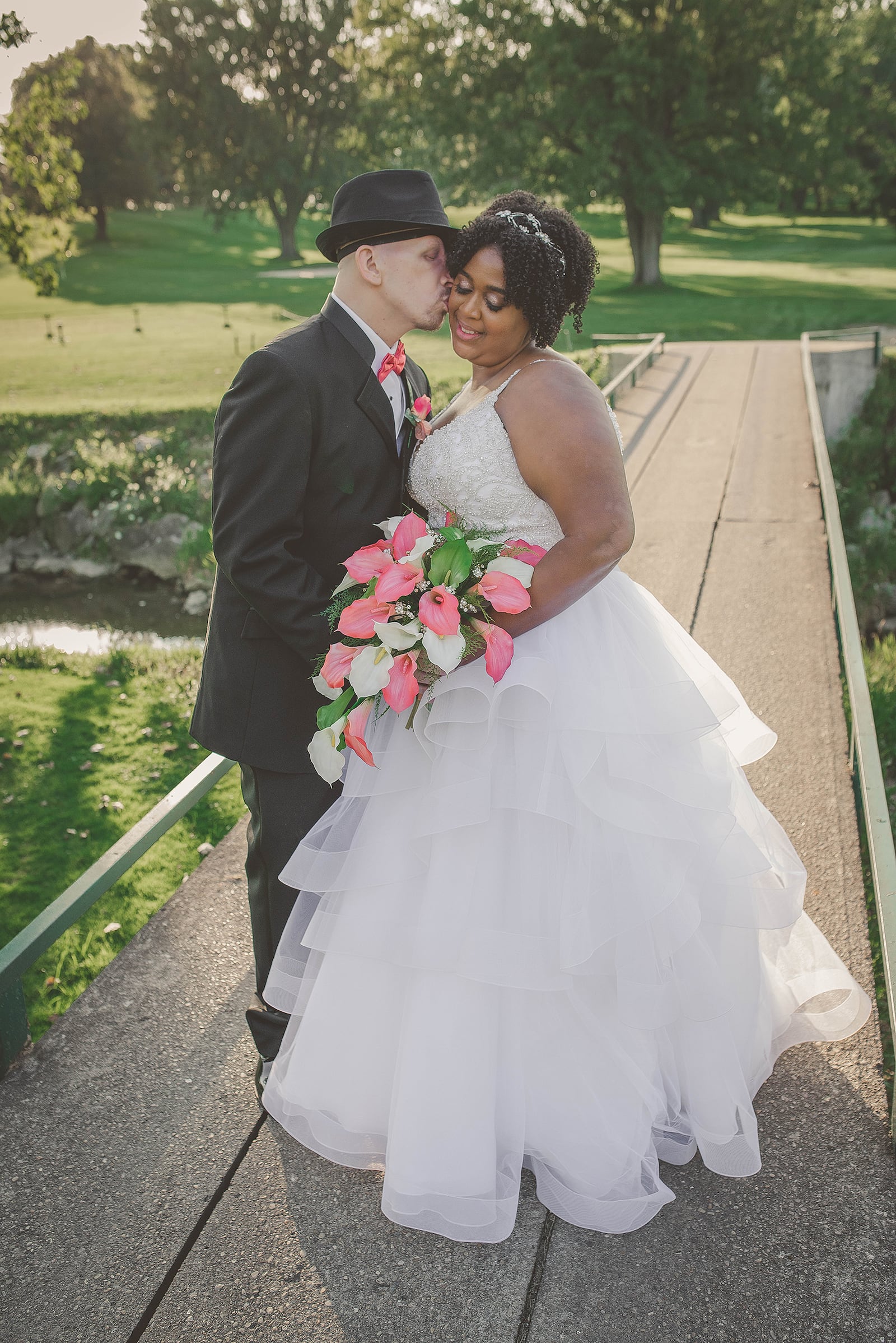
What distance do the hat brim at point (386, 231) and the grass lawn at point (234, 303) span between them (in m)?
9.42

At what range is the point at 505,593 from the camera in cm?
229

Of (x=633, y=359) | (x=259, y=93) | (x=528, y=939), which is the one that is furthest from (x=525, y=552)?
(x=259, y=93)

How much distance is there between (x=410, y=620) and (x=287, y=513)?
471 millimetres

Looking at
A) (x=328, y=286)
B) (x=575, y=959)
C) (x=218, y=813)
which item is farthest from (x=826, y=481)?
(x=328, y=286)

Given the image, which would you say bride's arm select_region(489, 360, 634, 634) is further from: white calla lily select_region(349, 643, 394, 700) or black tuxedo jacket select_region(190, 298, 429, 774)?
black tuxedo jacket select_region(190, 298, 429, 774)

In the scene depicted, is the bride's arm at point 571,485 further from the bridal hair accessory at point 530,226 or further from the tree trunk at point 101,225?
the tree trunk at point 101,225

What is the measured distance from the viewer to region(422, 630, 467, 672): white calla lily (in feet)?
7.29

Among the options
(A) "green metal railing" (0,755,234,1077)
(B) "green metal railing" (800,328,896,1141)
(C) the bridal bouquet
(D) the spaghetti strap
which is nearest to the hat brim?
(D) the spaghetti strap

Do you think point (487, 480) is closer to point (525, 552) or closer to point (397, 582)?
point (525, 552)

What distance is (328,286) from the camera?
33500mm

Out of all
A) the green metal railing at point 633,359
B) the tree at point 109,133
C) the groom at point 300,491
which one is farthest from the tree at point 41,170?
the tree at point 109,133

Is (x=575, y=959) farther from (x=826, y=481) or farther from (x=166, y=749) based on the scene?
(x=826, y=481)

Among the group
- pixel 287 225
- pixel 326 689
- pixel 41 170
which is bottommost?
pixel 326 689

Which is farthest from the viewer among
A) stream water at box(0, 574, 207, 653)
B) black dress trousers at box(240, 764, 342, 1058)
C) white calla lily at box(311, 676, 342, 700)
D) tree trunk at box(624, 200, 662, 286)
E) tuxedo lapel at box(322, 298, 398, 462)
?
tree trunk at box(624, 200, 662, 286)
